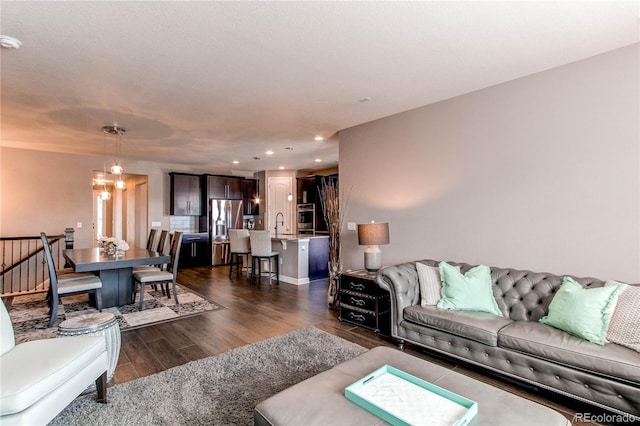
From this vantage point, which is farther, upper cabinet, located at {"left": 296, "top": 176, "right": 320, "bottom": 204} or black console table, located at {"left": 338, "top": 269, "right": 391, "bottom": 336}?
upper cabinet, located at {"left": 296, "top": 176, "right": 320, "bottom": 204}

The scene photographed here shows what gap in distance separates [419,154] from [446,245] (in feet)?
3.98

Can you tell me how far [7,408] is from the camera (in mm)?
1509

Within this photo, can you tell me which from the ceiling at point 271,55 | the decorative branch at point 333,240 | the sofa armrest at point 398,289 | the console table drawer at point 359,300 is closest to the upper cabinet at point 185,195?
the ceiling at point 271,55

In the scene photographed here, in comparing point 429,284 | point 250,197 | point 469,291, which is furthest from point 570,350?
point 250,197

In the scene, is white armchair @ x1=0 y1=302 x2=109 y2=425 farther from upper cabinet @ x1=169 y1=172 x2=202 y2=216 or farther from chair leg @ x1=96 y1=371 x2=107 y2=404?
upper cabinet @ x1=169 y1=172 x2=202 y2=216

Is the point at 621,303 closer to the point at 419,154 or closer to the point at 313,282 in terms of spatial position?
the point at 419,154

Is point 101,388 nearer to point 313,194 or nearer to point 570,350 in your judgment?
point 570,350

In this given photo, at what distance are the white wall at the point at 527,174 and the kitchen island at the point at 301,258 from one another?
2243 mm

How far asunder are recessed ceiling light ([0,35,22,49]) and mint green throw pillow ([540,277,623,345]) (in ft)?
15.7

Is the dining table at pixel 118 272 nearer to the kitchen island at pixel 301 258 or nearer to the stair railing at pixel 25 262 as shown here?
the stair railing at pixel 25 262

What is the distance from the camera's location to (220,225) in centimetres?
866

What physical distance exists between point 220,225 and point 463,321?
7.22 metres

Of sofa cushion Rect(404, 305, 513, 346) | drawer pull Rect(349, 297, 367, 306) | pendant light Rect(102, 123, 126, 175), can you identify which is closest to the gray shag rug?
drawer pull Rect(349, 297, 367, 306)

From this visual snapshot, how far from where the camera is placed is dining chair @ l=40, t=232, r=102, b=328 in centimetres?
368
